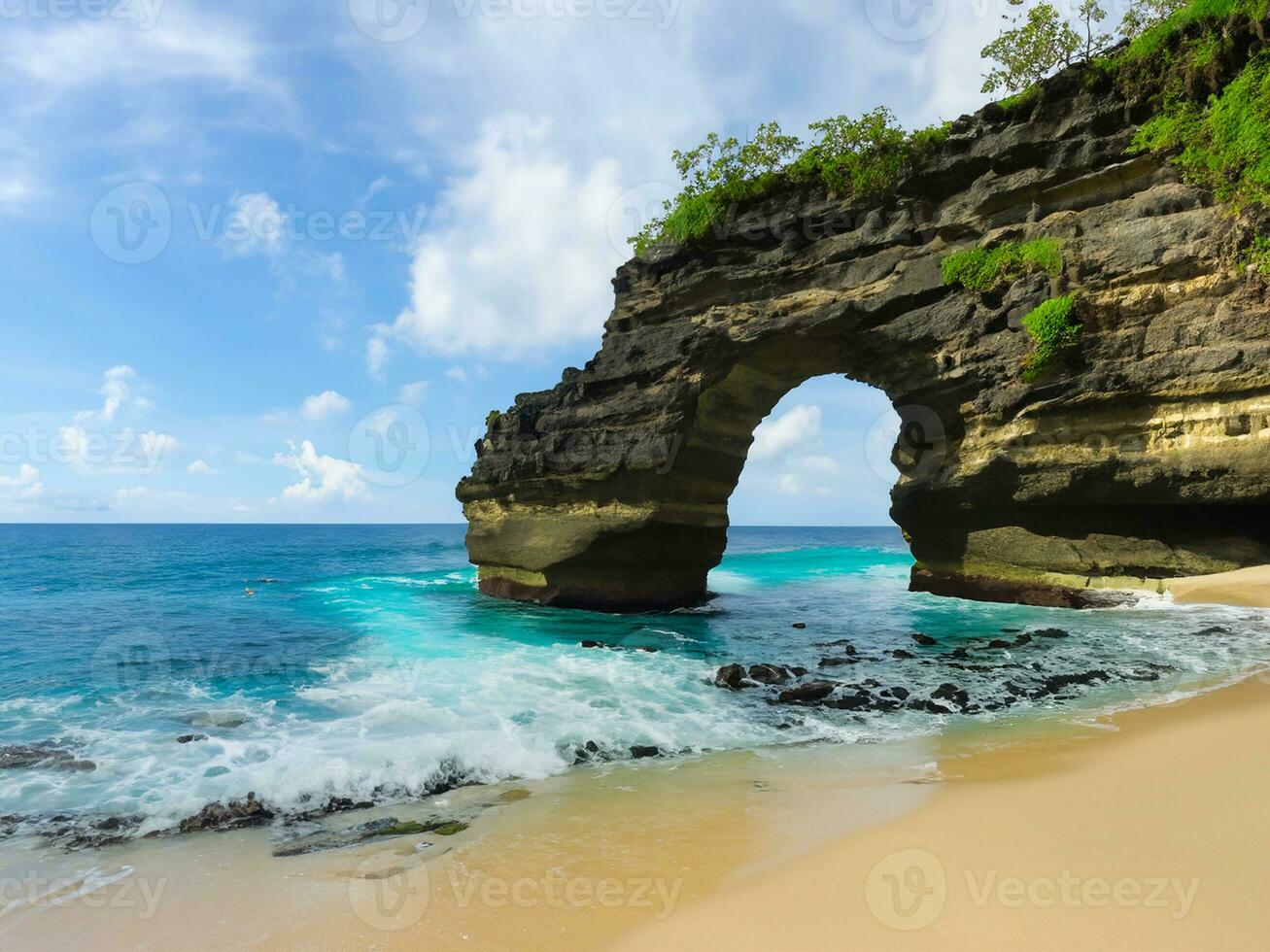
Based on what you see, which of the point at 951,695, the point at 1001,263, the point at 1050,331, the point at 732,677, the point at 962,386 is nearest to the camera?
the point at 951,695

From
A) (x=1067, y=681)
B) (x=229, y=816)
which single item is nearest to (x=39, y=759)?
(x=229, y=816)

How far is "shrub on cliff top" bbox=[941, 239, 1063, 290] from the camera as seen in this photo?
49.7 feet

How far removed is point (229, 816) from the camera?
19.9 feet

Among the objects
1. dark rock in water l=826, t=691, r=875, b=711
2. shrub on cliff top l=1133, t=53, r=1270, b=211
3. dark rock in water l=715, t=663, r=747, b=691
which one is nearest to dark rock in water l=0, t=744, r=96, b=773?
dark rock in water l=715, t=663, r=747, b=691

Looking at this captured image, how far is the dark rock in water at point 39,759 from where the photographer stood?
7.48 m

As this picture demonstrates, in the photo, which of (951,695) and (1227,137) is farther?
(1227,137)

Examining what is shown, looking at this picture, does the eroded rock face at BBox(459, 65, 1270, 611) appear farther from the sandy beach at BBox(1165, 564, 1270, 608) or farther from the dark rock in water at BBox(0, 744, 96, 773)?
the dark rock in water at BBox(0, 744, 96, 773)

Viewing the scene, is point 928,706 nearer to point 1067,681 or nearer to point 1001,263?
point 1067,681

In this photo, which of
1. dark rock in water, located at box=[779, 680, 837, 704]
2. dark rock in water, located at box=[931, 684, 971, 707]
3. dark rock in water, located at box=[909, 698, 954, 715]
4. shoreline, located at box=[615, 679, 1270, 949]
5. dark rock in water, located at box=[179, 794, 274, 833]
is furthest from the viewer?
dark rock in water, located at box=[779, 680, 837, 704]

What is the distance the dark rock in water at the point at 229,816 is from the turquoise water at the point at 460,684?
18cm

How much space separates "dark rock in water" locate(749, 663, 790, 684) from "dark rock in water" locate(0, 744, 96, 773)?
8.99 m

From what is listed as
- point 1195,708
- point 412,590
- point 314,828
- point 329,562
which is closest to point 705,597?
point 412,590

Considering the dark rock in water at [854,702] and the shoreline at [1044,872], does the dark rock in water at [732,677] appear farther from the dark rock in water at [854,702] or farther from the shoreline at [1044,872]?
the shoreline at [1044,872]

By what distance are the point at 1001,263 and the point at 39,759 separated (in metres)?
20.0
